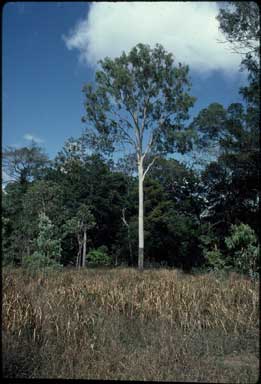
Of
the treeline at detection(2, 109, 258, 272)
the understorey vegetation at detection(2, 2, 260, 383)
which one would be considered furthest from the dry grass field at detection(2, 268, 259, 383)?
the treeline at detection(2, 109, 258, 272)

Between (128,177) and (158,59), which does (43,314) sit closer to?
(158,59)

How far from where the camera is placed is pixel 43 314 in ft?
11.5

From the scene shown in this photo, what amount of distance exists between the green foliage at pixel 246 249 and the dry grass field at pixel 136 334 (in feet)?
0.60

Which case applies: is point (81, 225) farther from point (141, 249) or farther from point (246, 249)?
point (246, 249)

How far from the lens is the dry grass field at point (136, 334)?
2.65 m

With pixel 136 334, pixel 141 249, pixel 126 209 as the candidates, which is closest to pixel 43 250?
pixel 136 334

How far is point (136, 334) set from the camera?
12.0 feet

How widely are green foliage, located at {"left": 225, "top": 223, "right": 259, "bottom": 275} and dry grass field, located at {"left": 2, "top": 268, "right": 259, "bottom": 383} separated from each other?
0.60 feet

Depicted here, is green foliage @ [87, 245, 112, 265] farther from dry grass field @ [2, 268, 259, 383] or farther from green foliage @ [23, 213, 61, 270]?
dry grass field @ [2, 268, 259, 383]

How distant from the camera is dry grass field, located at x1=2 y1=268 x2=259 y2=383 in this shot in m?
2.65

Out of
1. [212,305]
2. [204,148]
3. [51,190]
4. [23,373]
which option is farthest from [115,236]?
[23,373]

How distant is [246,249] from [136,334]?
1.73 metres

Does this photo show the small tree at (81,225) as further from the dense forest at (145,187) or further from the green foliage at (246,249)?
Answer: the green foliage at (246,249)

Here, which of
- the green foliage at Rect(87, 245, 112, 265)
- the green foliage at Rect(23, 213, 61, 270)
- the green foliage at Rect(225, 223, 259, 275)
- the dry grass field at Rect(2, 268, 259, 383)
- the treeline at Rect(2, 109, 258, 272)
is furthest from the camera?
the green foliage at Rect(87, 245, 112, 265)
